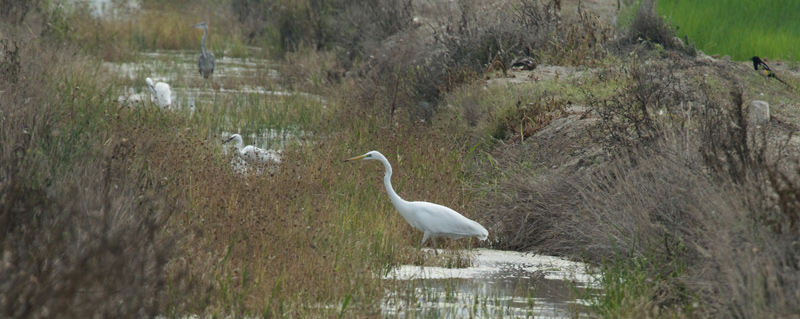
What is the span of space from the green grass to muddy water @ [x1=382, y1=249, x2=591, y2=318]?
8.99m

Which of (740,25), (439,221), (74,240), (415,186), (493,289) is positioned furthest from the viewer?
(740,25)

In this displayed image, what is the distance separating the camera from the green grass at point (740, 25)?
15430 millimetres

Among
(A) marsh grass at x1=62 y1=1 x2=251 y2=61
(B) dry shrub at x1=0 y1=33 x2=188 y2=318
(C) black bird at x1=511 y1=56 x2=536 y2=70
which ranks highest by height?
(B) dry shrub at x1=0 y1=33 x2=188 y2=318

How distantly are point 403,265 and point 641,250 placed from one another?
1.70 meters

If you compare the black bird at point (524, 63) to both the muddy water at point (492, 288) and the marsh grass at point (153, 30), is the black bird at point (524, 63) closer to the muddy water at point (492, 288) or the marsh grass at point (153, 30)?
the muddy water at point (492, 288)

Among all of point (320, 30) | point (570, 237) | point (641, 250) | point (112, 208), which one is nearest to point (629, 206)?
point (641, 250)

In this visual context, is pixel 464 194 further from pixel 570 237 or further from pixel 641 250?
pixel 641 250

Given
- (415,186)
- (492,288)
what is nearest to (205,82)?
(415,186)

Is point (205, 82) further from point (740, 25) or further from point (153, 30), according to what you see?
point (740, 25)

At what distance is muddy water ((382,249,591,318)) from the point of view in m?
5.53

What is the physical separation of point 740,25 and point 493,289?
12000 mm

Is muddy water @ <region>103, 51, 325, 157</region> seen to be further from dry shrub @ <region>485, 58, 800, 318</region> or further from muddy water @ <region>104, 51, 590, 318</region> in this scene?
dry shrub @ <region>485, 58, 800, 318</region>

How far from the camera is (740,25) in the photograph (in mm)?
16625

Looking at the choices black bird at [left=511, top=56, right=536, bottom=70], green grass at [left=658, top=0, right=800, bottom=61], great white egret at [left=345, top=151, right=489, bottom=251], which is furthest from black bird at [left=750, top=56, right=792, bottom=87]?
great white egret at [left=345, top=151, right=489, bottom=251]
